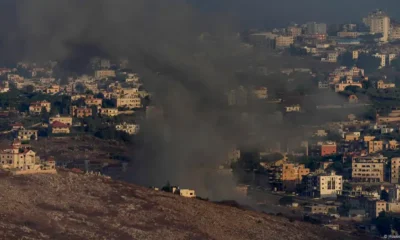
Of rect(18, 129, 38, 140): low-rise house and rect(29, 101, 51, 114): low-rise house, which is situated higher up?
rect(29, 101, 51, 114): low-rise house

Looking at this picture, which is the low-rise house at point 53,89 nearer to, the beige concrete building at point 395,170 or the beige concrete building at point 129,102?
the beige concrete building at point 129,102

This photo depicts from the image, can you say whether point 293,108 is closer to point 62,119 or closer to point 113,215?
point 62,119

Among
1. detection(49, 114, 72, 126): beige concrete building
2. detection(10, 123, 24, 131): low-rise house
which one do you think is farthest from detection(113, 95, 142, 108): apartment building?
detection(10, 123, 24, 131): low-rise house

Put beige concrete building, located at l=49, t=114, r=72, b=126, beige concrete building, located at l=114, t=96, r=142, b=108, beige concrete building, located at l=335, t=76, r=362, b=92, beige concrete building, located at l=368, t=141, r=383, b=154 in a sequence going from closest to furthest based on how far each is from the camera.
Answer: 1. beige concrete building, located at l=368, t=141, r=383, b=154
2. beige concrete building, located at l=49, t=114, r=72, b=126
3. beige concrete building, located at l=114, t=96, r=142, b=108
4. beige concrete building, located at l=335, t=76, r=362, b=92

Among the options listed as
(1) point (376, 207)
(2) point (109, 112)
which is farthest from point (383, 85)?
(1) point (376, 207)

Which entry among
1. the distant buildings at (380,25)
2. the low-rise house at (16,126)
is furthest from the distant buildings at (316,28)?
the low-rise house at (16,126)

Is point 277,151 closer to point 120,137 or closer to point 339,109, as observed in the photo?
point 120,137

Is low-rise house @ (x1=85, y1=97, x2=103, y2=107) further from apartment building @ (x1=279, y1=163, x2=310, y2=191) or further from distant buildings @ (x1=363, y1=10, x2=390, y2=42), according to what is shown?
distant buildings @ (x1=363, y1=10, x2=390, y2=42)
